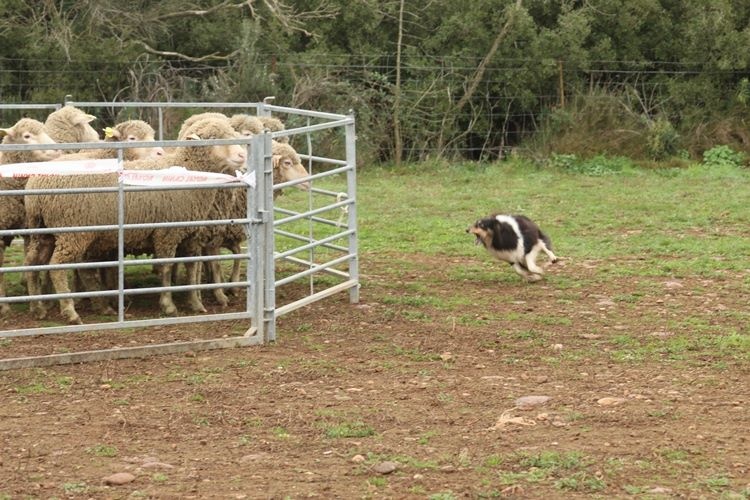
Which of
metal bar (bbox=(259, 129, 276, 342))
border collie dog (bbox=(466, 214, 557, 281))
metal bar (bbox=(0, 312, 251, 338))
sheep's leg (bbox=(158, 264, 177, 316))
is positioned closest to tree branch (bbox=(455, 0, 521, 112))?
border collie dog (bbox=(466, 214, 557, 281))

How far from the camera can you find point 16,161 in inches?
407

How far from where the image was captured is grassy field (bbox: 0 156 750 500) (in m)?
5.75

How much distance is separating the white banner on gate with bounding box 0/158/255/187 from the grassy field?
4.01 ft

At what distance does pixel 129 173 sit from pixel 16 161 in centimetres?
236

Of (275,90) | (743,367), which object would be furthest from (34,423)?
(275,90)

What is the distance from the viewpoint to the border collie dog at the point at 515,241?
1105 centimetres

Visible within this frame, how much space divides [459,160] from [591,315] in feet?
35.7

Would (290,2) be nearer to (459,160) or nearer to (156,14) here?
(156,14)

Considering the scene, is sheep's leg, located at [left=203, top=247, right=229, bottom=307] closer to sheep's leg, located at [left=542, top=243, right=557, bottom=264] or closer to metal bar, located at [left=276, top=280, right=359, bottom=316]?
metal bar, located at [left=276, top=280, right=359, bottom=316]

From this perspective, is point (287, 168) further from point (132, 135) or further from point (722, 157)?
point (722, 157)

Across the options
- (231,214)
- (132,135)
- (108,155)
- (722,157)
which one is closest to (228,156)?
(231,214)

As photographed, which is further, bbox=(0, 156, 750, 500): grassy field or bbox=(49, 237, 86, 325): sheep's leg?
bbox=(49, 237, 86, 325): sheep's leg

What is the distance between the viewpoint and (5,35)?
19453 mm

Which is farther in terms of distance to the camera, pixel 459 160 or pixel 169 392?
pixel 459 160
